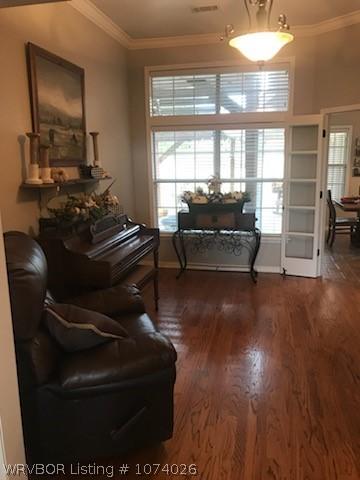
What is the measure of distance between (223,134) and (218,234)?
129 centimetres

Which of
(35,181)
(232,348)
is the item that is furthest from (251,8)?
(232,348)

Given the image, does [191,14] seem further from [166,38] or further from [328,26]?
[328,26]

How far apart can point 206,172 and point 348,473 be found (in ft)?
13.1

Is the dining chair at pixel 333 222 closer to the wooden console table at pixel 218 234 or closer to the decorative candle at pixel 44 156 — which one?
the wooden console table at pixel 218 234

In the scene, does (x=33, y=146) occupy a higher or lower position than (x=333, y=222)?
higher

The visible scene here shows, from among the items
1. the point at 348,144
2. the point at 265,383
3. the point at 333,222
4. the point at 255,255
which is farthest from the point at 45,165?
the point at 348,144

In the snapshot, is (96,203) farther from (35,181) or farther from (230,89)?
(230,89)

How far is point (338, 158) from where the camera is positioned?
8109mm

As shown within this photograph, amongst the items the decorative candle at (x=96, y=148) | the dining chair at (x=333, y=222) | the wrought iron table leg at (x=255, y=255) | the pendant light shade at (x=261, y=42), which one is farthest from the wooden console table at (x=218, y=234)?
the pendant light shade at (x=261, y=42)

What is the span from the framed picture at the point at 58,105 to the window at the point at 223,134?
5.39 ft

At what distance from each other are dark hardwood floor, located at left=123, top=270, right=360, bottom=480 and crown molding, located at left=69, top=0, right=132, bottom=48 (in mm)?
2926

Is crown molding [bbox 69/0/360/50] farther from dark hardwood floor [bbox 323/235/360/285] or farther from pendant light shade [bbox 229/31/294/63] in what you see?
dark hardwood floor [bbox 323/235/360/285]

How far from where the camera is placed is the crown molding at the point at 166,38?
390 cm

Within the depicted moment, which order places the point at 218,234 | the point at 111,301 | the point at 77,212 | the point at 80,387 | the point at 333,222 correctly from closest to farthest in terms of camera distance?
the point at 80,387 → the point at 111,301 → the point at 77,212 → the point at 218,234 → the point at 333,222
